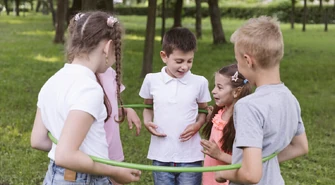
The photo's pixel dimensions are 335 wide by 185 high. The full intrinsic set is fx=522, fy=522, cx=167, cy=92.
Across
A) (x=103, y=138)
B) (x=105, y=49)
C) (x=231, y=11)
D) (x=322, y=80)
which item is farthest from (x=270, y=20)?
(x=231, y=11)

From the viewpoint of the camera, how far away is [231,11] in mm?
52844

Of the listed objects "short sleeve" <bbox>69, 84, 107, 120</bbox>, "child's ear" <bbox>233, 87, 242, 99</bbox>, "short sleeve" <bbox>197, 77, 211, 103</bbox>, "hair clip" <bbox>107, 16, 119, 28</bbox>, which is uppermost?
"hair clip" <bbox>107, 16, 119, 28</bbox>

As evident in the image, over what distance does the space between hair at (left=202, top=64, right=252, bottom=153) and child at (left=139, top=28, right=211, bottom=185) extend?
0.12 metres

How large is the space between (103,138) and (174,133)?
1.23m

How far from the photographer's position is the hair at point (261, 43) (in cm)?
262

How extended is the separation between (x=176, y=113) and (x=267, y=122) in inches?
53.8

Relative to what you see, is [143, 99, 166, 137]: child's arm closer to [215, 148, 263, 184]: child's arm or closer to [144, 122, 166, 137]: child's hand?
[144, 122, 166, 137]: child's hand

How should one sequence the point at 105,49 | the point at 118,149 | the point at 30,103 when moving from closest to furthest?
the point at 105,49
the point at 118,149
the point at 30,103

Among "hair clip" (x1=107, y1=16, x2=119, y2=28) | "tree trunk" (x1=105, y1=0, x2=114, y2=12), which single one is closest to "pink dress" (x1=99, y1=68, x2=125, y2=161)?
"hair clip" (x1=107, y1=16, x2=119, y2=28)

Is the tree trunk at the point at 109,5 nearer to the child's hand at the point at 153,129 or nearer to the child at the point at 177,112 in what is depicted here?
the child at the point at 177,112

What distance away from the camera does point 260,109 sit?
8.47 feet

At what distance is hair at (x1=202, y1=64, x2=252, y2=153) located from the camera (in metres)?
3.47

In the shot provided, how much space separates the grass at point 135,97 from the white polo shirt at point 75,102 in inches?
125

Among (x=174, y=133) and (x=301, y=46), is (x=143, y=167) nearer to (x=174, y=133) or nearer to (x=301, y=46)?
(x=174, y=133)
